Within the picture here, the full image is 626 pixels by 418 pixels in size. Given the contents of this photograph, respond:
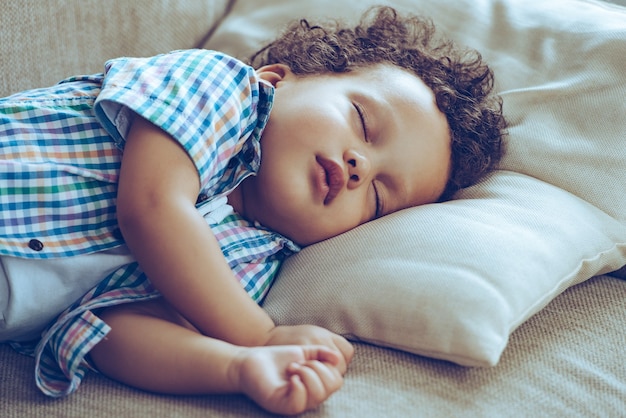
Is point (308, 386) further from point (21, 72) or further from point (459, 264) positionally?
point (21, 72)

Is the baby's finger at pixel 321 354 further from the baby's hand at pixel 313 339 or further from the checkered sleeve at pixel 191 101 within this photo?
the checkered sleeve at pixel 191 101

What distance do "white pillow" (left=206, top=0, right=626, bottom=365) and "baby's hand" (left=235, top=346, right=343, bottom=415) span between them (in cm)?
12

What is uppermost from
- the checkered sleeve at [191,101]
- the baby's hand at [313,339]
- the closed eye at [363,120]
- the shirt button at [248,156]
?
the checkered sleeve at [191,101]

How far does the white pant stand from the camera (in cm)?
98

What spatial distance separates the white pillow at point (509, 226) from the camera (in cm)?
94

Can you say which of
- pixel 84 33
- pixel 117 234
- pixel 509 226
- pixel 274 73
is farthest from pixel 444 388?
pixel 84 33

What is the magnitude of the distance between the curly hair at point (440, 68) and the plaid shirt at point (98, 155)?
199mm

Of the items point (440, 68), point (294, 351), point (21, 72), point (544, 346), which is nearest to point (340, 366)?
point (294, 351)

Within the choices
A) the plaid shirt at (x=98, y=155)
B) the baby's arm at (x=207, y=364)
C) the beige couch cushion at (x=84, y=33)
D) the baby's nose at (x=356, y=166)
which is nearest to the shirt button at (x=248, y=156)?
the plaid shirt at (x=98, y=155)

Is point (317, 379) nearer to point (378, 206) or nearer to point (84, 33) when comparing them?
point (378, 206)

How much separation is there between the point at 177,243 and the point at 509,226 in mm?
479

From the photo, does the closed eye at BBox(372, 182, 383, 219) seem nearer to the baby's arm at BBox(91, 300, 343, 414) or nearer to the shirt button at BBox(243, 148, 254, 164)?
the shirt button at BBox(243, 148, 254, 164)

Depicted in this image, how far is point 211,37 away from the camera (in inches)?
63.4

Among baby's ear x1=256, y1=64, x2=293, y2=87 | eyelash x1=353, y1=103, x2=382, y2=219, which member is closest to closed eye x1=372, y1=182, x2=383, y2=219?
eyelash x1=353, y1=103, x2=382, y2=219
